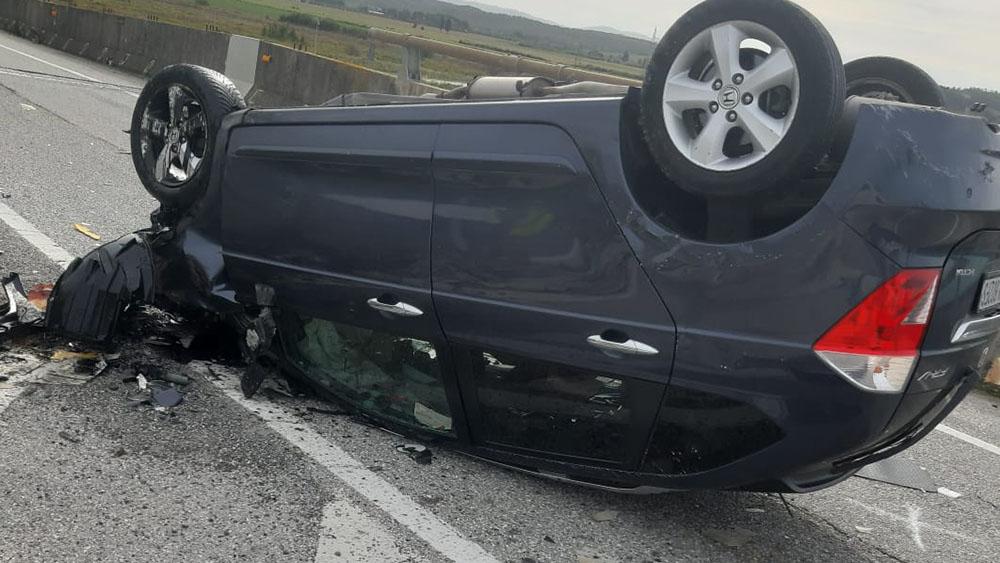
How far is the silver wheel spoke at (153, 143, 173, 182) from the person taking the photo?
4617 mm

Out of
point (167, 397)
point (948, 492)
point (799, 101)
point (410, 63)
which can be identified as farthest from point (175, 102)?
point (410, 63)

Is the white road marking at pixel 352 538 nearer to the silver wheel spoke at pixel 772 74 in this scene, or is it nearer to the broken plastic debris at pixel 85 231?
the silver wheel spoke at pixel 772 74

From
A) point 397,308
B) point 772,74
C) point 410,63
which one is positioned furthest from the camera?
point 410,63

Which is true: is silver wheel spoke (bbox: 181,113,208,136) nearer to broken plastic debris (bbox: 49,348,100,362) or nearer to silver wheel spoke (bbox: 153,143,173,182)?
silver wheel spoke (bbox: 153,143,173,182)

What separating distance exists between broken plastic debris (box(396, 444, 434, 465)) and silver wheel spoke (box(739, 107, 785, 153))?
175 cm

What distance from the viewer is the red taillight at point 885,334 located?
8.99ft

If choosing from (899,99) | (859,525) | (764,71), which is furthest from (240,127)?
(859,525)

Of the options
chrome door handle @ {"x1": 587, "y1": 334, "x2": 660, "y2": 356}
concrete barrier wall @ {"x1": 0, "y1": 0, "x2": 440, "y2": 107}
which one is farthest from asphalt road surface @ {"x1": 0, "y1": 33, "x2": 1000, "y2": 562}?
concrete barrier wall @ {"x1": 0, "y1": 0, "x2": 440, "y2": 107}

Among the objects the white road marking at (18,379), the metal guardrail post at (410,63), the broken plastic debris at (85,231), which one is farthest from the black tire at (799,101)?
the metal guardrail post at (410,63)

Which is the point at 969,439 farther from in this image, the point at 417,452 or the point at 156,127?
the point at 156,127

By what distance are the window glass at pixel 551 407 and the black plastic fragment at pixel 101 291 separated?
1.74 metres

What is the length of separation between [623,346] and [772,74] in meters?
0.96

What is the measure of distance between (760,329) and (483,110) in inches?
49.4

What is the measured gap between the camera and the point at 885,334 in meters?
2.76
